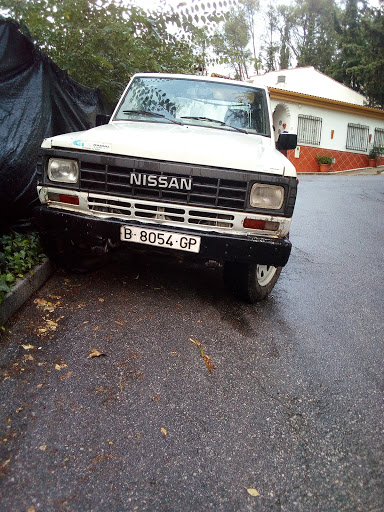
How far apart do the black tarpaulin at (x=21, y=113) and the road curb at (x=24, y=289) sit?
2.50 ft

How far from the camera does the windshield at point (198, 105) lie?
4043mm

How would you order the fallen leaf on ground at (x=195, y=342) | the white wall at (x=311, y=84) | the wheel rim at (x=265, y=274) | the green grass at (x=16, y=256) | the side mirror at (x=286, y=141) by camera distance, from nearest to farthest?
1. the fallen leaf on ground at (x=195, y=342)
2. the green grass at (x=16, y=256)
3. the wheel rim at (x=265, y=274)
4. the side mirror at (x=286, y=141)
5. the white wall at (x=311, y=84)

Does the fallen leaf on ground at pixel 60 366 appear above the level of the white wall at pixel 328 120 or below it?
below

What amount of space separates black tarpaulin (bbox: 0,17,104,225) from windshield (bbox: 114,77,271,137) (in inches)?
37.3

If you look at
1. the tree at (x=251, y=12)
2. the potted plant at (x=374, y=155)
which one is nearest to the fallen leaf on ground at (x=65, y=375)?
the potted plant at (x=374, y=155)

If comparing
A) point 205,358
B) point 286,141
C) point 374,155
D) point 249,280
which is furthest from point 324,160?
point 205,358

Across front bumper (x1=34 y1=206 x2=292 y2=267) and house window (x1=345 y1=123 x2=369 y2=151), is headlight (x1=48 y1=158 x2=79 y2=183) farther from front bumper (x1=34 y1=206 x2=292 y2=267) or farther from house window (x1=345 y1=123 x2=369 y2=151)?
house window (x1=345 y1=123 x2=369 y2=151)

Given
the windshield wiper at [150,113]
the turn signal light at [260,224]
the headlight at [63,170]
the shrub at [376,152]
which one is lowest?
the shrub at [376,152]

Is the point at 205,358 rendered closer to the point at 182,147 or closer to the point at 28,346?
the point at 28,346

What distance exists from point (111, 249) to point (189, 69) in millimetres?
5754

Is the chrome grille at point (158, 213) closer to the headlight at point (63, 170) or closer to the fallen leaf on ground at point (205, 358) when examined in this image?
the headlight at point (63, 170)

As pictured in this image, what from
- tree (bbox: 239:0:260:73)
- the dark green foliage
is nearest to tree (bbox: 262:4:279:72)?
tree (bbox: 239:0:260:73)

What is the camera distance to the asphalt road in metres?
1.64

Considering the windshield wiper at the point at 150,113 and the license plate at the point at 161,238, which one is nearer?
the license plate at the point at 161,238
